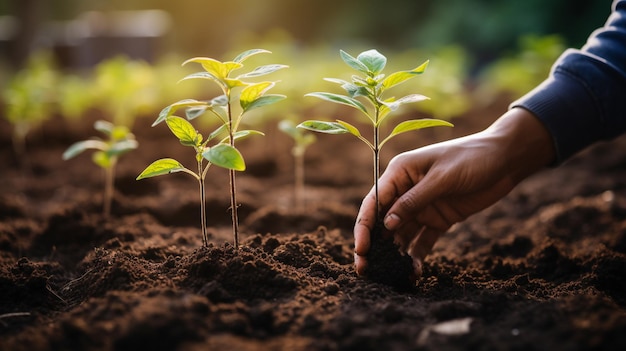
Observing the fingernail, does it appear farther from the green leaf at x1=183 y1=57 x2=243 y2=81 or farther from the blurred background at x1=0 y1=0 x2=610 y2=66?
the blurred background at x1=0 y1=0 x2=610 y2=66

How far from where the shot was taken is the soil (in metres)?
1.71

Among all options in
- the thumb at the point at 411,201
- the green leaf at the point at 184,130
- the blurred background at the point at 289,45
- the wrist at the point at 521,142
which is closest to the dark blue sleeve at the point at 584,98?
the wrist at the point at 521,142

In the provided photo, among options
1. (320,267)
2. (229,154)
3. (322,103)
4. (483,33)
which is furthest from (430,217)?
(483,33)

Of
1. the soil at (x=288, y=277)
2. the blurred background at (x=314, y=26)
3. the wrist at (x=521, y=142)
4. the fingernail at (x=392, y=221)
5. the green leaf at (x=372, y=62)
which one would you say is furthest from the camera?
the blurred background at (x=314, y=26)

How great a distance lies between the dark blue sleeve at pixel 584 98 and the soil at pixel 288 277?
53 centimetres

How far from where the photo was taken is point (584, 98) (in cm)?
264

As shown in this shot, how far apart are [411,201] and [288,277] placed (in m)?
0.58

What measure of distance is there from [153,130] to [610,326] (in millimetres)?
5739

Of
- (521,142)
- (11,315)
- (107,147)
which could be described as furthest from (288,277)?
(107,147)

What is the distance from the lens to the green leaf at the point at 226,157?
5.94ft

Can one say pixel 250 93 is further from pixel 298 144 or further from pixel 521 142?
pixel 298 144

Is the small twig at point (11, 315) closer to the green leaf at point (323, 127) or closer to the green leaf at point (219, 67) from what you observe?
the green leaf at point (219, 67)

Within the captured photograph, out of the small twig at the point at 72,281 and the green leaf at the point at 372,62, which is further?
the small twig at the point at 72,281

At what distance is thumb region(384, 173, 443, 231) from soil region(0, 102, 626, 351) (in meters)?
0.26
